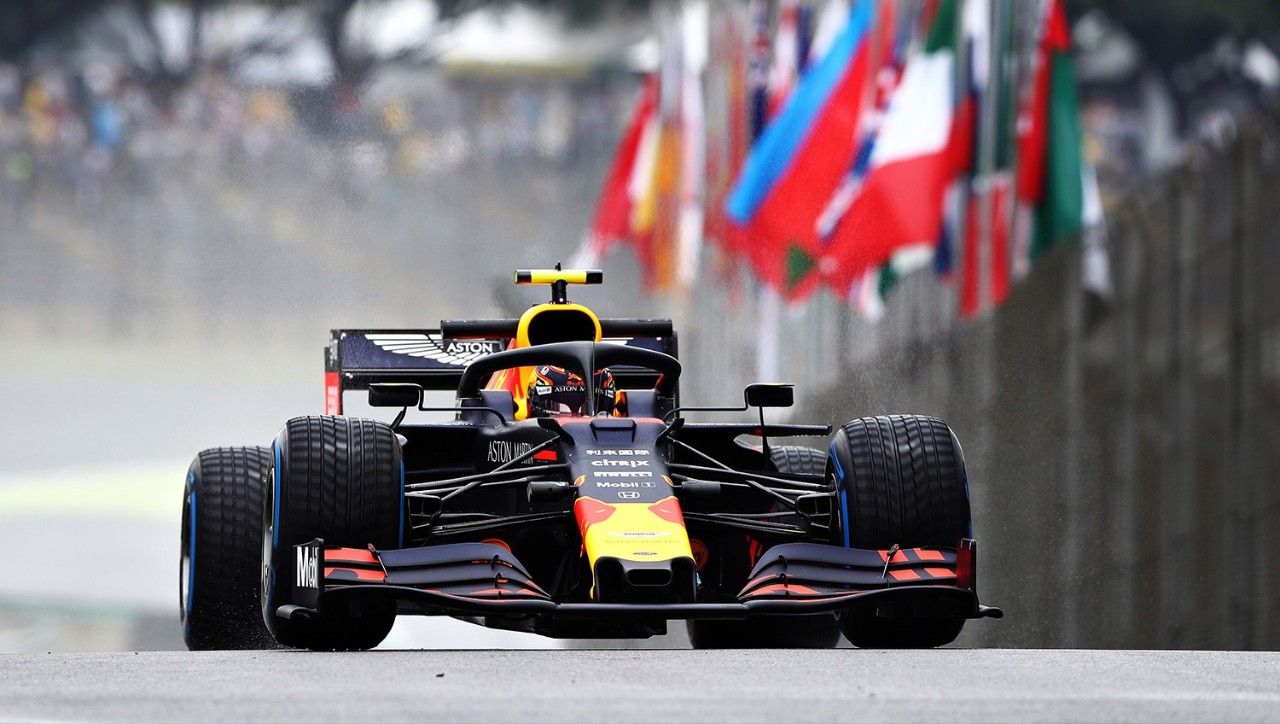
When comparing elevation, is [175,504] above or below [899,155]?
below

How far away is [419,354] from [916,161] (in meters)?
→ 8.01

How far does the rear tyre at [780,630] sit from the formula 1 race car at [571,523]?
91 centimetres

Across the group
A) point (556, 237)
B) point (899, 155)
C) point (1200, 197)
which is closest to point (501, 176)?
point (556, 237)

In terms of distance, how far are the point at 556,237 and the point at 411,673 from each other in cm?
4921

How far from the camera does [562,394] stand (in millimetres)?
10617

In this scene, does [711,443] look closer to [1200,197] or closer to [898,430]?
[898,430]

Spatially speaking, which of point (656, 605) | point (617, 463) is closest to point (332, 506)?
point (617, 463)

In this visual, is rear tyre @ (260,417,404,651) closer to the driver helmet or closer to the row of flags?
the driver helmet

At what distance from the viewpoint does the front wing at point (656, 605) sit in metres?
8.45

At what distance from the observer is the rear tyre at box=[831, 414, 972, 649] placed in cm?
914

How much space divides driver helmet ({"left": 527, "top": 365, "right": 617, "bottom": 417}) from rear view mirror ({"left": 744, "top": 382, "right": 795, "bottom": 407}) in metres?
0.82

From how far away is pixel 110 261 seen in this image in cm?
5284

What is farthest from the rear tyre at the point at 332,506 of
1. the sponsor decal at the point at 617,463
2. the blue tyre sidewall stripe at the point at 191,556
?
the blue tyre sidewall stripe at the point at 191,556

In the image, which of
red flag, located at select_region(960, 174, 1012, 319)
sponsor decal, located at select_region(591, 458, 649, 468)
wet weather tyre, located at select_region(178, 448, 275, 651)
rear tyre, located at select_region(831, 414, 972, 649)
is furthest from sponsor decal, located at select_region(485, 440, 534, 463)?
red flag, located at select_region(960, 174, 1012, 319)
